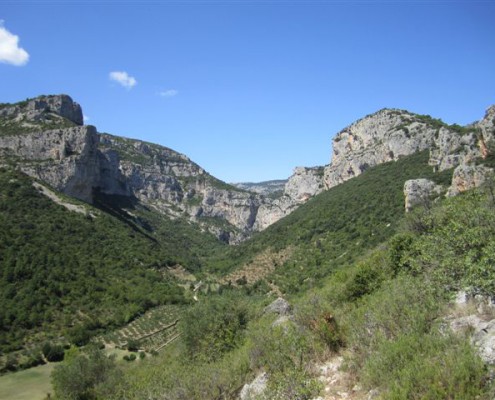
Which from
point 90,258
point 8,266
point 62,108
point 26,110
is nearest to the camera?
point 8,266

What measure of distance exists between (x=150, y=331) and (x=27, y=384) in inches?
820

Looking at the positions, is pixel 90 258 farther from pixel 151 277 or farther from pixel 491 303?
pixel 491 303

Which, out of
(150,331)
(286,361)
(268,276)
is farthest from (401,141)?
(286,361)

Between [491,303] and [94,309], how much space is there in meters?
59.1

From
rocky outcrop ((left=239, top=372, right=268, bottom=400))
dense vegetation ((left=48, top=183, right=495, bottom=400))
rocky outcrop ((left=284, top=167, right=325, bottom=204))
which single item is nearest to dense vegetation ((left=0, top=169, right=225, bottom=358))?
dense vegetation ((left=48, top=183, right=495, bottom=400))

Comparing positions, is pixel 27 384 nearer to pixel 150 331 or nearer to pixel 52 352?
pixel 52 352

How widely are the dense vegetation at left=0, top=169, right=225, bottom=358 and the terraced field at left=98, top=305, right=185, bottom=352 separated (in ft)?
6.64

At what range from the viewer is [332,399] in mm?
8414

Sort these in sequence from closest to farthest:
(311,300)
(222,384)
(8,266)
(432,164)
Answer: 1. (222,384)
2. (311,300)
3. (8,266)
4. (432,164)

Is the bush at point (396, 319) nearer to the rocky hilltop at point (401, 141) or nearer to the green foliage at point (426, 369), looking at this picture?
the green foliage at point (426, 369)

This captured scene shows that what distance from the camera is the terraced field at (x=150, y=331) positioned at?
51062 mm

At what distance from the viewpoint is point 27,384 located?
125 feet

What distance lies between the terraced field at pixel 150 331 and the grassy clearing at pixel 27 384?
33.4 ft

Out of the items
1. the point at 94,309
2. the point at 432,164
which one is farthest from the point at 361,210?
the point at 94,309
